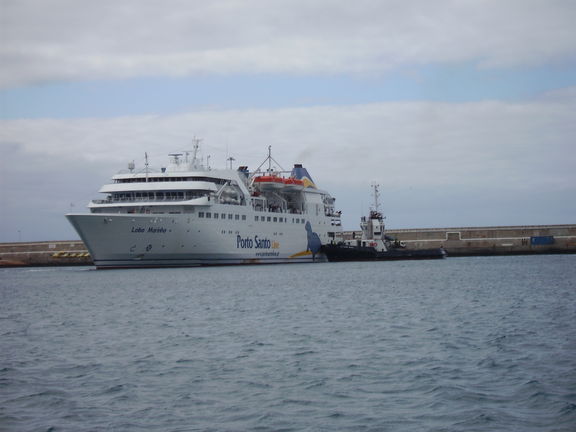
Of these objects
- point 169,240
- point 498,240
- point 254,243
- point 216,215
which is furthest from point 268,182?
point 498,240

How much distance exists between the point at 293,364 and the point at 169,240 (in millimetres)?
37527

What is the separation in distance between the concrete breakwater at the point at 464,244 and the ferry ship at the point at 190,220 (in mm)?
26117

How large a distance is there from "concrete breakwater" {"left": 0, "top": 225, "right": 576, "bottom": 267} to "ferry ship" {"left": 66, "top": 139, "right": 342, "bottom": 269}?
26117mm

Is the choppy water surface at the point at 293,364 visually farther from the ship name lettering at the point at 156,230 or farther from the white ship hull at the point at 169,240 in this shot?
the ship name lettering at the point at 156,230

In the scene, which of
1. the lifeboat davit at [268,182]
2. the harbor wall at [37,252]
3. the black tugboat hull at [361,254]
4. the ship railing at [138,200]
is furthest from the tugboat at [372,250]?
the harbor wall at [37,252]

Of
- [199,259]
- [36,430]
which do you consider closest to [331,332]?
[36,430]

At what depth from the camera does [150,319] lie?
24.7 m

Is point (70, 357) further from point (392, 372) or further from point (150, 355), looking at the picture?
point (392, 372)

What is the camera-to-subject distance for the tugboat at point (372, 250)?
69750 millimetres

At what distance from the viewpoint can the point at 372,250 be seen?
69750 millimetres

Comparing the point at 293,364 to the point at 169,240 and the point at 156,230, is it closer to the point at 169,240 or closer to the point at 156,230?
the point at 156,230

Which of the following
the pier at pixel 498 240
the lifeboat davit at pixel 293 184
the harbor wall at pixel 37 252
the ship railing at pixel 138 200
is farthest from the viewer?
the pier at pixel 498 240

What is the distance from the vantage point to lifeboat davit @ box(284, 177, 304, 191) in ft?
219

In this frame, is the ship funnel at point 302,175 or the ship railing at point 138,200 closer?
the ship railing at point 138,200
